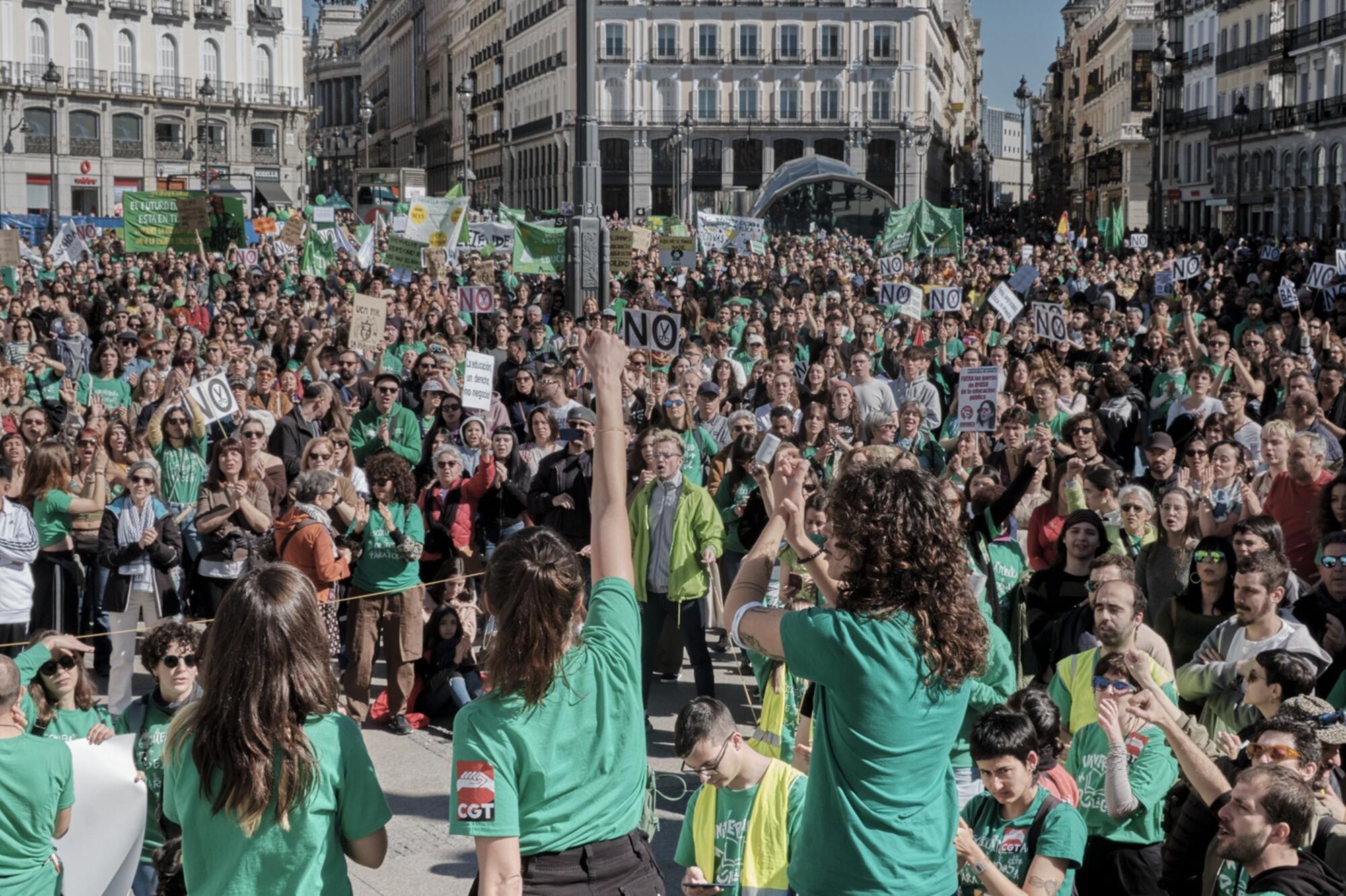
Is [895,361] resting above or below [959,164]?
below

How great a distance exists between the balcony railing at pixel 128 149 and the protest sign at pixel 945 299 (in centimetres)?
6015

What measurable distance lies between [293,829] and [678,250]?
911 inches

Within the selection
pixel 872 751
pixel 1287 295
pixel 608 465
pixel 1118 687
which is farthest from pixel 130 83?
pixel 872 751

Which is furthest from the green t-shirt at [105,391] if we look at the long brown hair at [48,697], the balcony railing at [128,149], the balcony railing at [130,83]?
the balcony railing at [130,83]

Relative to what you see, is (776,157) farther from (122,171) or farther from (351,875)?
(351,875)

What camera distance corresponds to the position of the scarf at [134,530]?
29.0ft

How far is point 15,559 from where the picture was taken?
27.4ft

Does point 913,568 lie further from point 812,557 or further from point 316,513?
point 316,513

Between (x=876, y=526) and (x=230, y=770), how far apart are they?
52.1 inches

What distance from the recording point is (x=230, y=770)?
3.09 metres

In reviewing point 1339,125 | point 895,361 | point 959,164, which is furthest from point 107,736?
point 959,164

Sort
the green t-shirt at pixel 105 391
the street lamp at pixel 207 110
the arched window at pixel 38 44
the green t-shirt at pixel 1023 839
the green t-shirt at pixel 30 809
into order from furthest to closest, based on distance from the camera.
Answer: the arched window at pixel 38 44 < the street lamp at pixel 207 110 < the green t-shirt at pixel 105 391 < the green t-shirt at pixel 30 809 < the green t-shirt at pixel 1023 839

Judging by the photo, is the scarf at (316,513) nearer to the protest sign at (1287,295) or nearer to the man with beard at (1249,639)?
the man with beard at (1249,639)

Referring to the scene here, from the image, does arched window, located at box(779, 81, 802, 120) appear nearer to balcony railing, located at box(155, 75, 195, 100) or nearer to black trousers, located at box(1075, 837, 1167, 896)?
balcony railing, located at box(155, 75, 195, 100)
